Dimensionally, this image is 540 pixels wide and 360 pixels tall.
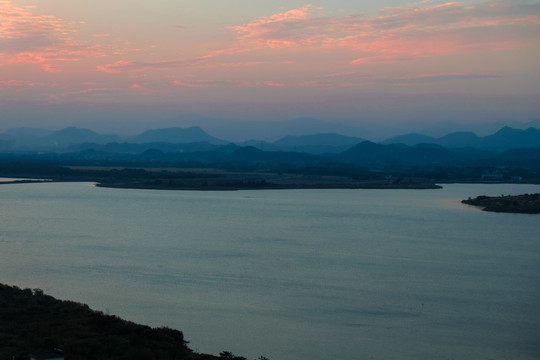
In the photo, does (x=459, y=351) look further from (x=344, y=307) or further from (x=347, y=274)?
(x=347, y=274)

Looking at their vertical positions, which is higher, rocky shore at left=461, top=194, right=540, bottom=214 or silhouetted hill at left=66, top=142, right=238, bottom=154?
silhouetted hill at left=66, top=142, right=238, bottom=154

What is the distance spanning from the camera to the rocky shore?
73.4ft

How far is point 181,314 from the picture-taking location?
333 inches

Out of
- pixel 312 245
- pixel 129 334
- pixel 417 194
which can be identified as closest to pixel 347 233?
pixel 312 245

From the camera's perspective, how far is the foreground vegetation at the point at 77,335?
6.26 m

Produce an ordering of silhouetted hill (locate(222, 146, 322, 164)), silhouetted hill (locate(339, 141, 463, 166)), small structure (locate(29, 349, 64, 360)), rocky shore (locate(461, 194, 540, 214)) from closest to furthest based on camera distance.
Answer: small structure (locate(29, 349, 64, 360))
rocky shore (locate(461, 194, 540, 214))
silhouetted hill (locate(222, 146, 322, 164))
silhouetted hill (locate(339, 141, 463, 166))

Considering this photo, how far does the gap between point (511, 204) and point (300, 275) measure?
553 inches

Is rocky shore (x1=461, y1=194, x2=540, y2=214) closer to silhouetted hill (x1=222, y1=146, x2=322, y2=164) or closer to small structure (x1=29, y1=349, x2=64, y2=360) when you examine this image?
small structure (x1=29, y1=349, x2=64, y2=360)

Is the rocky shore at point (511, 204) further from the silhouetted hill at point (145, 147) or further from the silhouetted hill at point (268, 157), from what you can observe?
the silhouetted hill at point (145, 147)

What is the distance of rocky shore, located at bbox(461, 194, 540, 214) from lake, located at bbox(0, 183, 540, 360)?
2.02m

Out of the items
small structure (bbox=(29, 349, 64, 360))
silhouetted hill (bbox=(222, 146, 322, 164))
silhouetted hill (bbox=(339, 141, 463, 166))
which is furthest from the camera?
silhouetted hill (bbox=(339, 141, 463, 166))

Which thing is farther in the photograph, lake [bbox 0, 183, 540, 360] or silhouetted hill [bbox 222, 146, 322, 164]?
silhouetted hill [bbox 222, 146, 322, 164]

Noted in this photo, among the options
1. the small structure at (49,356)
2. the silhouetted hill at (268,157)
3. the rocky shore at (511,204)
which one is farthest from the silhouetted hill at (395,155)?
the small structure at (49,356)

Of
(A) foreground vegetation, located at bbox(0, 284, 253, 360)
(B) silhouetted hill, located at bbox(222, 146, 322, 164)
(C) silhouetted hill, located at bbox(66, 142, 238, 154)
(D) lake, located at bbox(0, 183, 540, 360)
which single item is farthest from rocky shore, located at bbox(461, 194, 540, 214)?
(C) silhouetted hill, located at bbox(66, 142, 238, 154)
